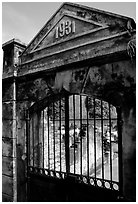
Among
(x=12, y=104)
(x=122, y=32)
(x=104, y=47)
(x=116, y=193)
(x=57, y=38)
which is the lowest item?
(x=116, y=193)

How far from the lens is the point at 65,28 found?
3.42 meters

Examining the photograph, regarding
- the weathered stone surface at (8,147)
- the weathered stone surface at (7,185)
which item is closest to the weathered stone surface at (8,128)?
the weathered stone surface at (8,147)

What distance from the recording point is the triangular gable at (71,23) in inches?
114

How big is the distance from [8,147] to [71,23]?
10.2ft

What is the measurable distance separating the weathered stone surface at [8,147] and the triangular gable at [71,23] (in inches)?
85.6

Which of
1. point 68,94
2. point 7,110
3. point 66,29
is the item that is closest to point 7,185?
point 7,110

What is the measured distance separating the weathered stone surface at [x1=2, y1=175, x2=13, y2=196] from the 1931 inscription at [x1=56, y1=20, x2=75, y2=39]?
338 cm

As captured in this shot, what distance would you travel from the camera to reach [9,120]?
410 cm

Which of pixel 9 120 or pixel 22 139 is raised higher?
pixel 9 120

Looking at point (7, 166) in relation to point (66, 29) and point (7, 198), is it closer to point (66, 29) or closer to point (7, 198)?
point (7, 198)

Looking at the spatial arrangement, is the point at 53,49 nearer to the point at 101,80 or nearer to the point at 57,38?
the point at 57,38

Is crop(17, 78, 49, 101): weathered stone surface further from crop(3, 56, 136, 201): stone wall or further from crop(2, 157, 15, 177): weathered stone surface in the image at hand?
crop(2, 157, 15, 177): weathered stone surface

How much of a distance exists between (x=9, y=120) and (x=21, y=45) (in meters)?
1.86

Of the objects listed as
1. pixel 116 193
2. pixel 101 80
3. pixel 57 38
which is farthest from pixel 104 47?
pixel 116 193
